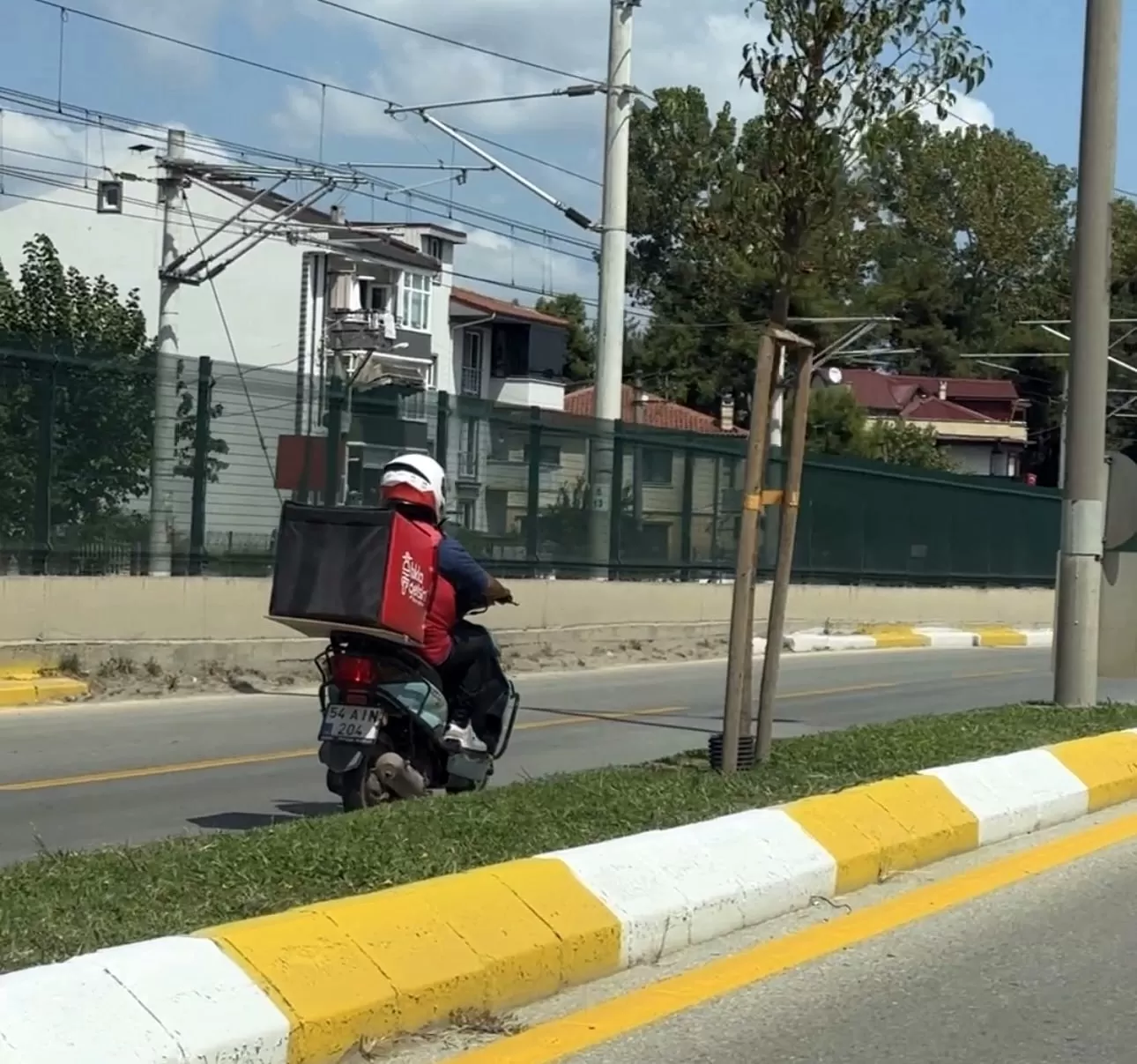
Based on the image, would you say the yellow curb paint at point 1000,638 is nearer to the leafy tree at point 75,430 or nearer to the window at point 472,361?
the leafy tree at point 75,430

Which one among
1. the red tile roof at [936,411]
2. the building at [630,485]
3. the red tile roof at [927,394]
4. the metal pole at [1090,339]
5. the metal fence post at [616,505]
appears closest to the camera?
the metal pole at [1090,339]

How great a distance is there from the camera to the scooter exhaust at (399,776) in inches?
346

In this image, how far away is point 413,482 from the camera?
8797 mm

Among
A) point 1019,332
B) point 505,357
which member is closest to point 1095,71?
point 505,357

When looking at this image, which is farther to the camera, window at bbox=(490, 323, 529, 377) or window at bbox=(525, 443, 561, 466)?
window at bbox=(490, 323, 529, 377)

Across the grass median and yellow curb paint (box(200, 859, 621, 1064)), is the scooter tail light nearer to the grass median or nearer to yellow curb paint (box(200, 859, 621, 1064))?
the grass median

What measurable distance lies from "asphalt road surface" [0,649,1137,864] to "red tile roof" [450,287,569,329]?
4648 centimetres

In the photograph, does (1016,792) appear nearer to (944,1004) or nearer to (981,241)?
(944,1004)

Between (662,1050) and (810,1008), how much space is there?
783 mm

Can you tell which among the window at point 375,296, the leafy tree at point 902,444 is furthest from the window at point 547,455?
the leafy tree at point 902,444

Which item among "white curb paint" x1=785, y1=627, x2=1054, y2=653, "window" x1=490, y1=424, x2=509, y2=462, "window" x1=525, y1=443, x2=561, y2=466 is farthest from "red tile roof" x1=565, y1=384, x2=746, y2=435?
"window" x1=490, y1=424, x2=509, y2=462

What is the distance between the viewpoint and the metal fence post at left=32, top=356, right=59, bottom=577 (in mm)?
16219

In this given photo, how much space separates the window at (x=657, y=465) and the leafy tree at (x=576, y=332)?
176 ft

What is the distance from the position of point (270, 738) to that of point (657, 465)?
12.2 meters
